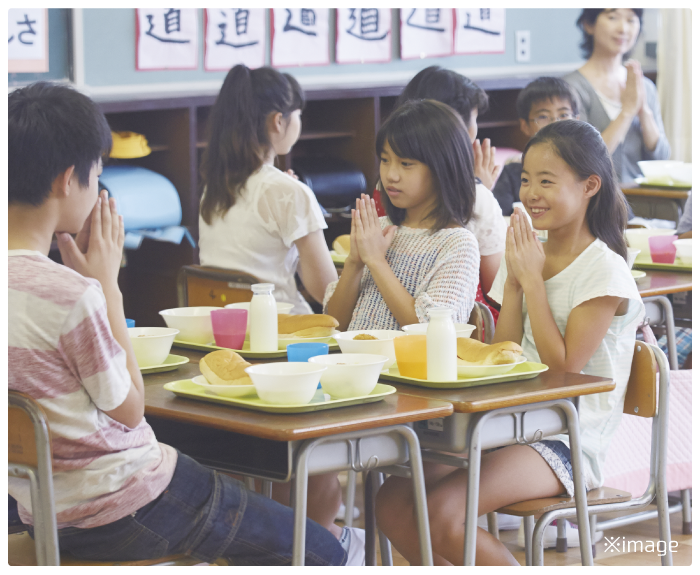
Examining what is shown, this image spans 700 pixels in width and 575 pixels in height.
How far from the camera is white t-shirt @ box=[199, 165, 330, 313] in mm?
3221

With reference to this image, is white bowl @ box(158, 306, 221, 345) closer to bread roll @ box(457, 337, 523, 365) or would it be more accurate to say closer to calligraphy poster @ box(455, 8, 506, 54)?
bread roll @ box(457, 337, 523, 365)

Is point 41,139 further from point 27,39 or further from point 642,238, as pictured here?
point 642,238

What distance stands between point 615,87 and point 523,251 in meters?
3.51

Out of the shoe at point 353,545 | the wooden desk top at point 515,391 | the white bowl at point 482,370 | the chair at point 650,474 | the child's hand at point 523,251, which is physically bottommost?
the shoe at point 353,545

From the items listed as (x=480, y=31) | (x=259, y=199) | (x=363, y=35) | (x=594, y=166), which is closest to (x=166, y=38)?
(x=363, y=35)

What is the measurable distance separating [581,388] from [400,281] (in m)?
0.73

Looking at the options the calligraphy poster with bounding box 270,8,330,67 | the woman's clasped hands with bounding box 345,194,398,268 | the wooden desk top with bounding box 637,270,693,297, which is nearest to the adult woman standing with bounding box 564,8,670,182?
the calligraphy poster with bounding box 270,8,330,67

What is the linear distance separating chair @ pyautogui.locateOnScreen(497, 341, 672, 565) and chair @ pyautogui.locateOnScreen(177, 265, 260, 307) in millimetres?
1180

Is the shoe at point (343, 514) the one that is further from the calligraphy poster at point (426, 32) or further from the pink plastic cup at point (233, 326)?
the calligraphy poster at point (426, 32)

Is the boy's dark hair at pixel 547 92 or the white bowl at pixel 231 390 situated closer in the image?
the white bowl at pixel 231 390

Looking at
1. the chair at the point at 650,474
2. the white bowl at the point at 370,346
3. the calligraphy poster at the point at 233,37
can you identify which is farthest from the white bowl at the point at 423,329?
the calligraphy poster at the point at 233,37

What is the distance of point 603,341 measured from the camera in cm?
229

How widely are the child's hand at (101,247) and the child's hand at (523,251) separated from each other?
93 centimetres

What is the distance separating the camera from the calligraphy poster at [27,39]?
3.84m
